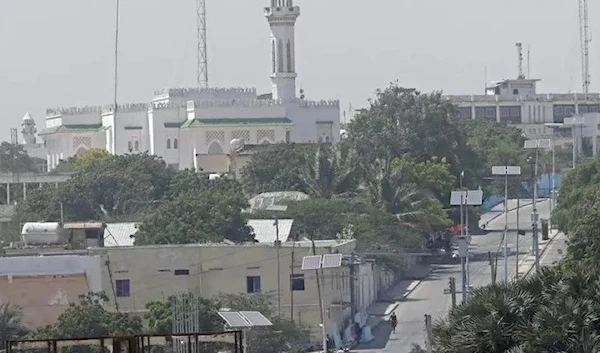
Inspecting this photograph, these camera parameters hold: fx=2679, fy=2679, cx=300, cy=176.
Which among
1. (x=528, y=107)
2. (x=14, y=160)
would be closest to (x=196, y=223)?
(x=14, y=160)

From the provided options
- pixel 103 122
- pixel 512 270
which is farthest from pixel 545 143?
pixel 103 122

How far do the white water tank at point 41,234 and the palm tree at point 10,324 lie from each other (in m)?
8.21

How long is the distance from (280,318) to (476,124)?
196 ft

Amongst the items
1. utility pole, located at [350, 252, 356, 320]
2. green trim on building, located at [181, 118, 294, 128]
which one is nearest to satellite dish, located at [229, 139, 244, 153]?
green trim on building, located at [181, 118, 294, 128]

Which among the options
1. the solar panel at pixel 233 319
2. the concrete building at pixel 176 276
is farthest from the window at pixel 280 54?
the solar panel at pixel 233 319

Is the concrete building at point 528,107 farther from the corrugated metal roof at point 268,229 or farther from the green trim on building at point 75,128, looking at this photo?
the corrugated metal roof at point 268,229

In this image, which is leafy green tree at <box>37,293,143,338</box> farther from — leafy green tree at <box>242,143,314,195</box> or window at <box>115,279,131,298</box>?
leafy green tree at <box>242,143,314,195</box>

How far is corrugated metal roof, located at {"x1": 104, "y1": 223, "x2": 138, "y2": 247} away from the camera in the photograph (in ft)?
216

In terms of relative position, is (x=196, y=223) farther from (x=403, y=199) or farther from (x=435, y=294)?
(x=403, y=199)

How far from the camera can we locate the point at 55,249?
59.9 metres

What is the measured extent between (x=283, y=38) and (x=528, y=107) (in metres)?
31.5

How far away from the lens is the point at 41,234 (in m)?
61.1

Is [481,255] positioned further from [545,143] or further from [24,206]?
[24,206]

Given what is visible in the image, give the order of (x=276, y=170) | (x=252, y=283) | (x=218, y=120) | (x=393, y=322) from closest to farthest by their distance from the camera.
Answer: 1. (x=393, y=322)
2. (x=252, y=283)
3. (x=276, y=170)
4. (x=218, y=120)
